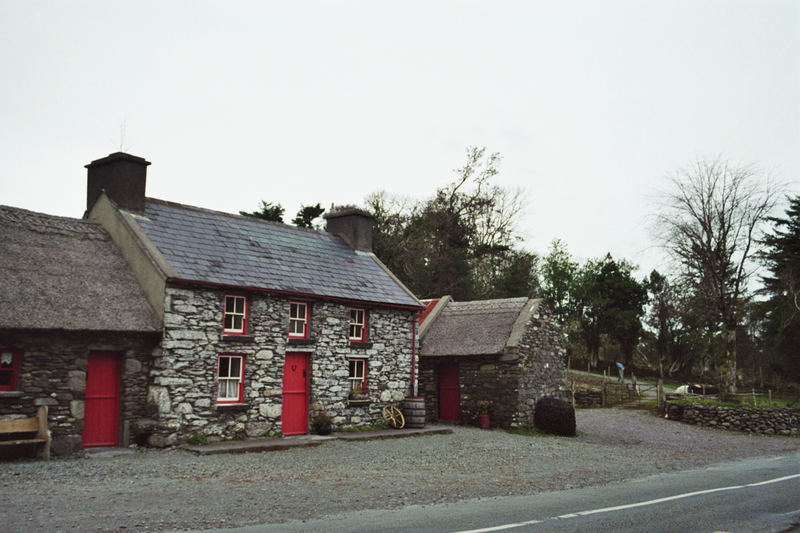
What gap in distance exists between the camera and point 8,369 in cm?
1473

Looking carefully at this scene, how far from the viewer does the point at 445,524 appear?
322 inches

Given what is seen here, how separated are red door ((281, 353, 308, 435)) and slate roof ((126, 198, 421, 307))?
2038 mm

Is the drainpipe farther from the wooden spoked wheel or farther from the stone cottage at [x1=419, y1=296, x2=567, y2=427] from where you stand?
the stone cottage at [x1=419, y1=296, x2=567, y2=427]

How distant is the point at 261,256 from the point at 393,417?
6566 millimetres

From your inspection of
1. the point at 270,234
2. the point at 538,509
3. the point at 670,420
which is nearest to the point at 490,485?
the point at 538,509

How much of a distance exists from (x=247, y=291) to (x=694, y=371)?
5614 cm

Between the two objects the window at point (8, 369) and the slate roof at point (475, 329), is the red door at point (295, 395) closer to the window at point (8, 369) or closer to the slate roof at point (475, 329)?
the slate roof at point (475, 329)

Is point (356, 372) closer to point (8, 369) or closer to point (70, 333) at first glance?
point (70, 333)

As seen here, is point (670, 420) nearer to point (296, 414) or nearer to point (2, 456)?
point (296, 414)

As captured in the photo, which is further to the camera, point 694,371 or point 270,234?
point 694,371

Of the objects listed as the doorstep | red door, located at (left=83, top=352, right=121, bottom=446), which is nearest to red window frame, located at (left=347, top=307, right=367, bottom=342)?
the doorstep

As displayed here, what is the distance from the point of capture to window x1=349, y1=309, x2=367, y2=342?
21828 mm

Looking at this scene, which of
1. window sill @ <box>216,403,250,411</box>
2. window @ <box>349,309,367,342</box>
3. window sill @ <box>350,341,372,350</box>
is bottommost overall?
window sill @ <box>216,403,250,411</box>

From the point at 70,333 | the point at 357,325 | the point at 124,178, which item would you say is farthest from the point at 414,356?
the point at 70,333
